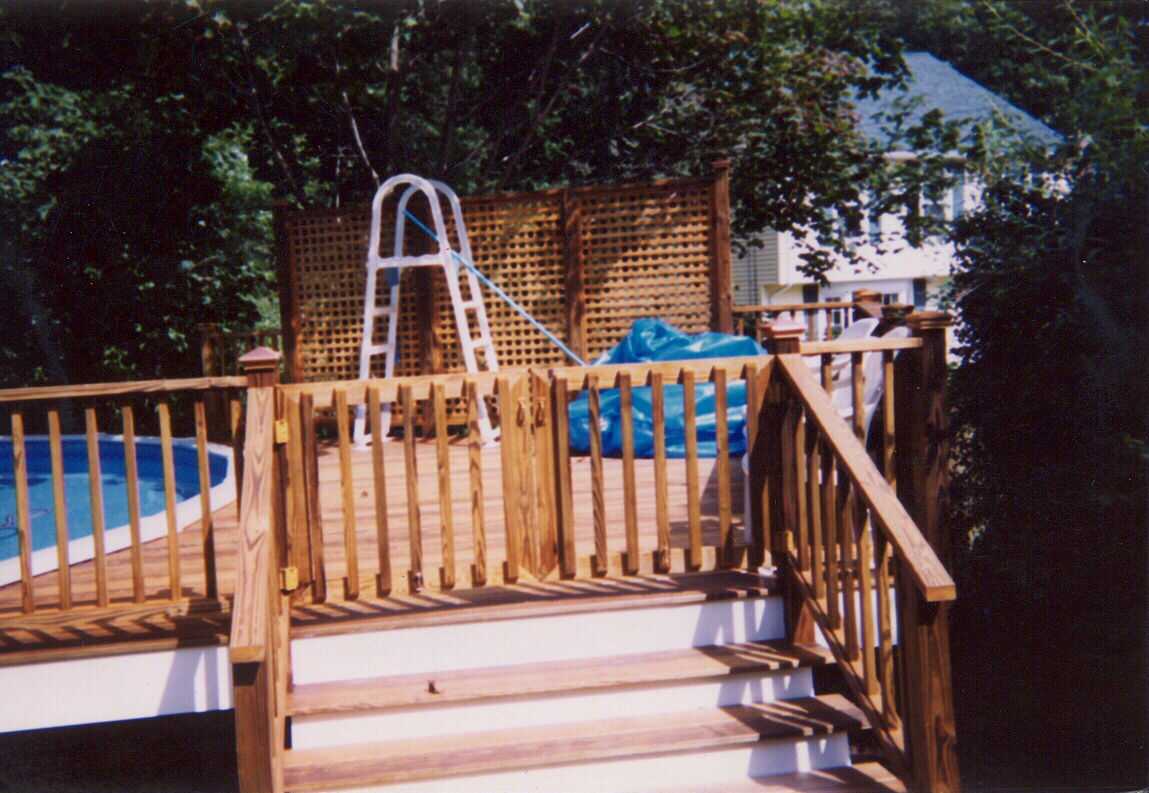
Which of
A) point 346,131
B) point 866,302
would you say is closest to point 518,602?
point 866,302

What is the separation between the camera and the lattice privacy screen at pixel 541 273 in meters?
7.26

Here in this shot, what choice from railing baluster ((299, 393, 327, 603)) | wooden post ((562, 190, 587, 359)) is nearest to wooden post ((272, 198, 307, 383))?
wooden post ((562, 190, 587, 359))

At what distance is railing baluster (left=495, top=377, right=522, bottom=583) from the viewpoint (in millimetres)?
3592

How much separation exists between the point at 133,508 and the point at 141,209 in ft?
23.1

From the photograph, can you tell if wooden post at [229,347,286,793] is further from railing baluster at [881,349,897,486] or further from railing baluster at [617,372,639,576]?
railing baluster at [881,349,897,486]

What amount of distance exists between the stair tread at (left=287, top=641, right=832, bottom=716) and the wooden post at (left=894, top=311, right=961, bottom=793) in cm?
56

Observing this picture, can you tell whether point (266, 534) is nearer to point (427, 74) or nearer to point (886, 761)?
point (886, 761)

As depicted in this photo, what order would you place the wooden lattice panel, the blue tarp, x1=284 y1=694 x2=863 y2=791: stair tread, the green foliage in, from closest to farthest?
x1=284 y1=694 x2=863 y2=791: stair tread, the blue tarp, the wooden lattice panel, the green foliage

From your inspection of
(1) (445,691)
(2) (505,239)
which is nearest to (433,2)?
(2) (505,239)

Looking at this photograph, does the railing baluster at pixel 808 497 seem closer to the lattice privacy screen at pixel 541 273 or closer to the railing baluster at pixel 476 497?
the railing baluster at pixel 476 497

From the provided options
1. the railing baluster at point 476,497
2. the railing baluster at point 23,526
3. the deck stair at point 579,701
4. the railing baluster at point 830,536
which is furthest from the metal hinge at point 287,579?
the railing baluster at point 830,536

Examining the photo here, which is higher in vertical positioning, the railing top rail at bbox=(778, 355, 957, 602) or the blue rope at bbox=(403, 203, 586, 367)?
the blue rope at bbox=(403, 203, 586, 367)

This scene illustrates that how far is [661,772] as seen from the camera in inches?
126

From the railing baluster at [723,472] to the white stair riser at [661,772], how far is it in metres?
0.74
